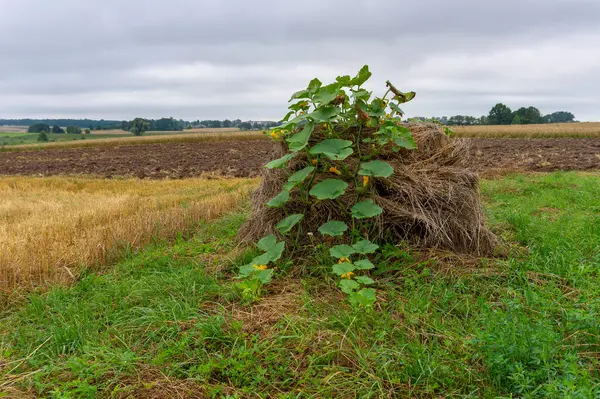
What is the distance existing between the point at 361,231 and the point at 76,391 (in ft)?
8.59

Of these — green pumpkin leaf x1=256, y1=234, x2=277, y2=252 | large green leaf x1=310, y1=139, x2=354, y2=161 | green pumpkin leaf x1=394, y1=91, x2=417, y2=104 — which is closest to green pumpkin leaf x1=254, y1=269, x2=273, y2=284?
green pumpkin leaf x1=256, y1=234, x2=277, y2=252

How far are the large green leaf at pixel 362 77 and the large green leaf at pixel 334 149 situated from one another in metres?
0.72

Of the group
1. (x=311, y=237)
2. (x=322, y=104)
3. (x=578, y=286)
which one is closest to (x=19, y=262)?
(x=311, y=237)

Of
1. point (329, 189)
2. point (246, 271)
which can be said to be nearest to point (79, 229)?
point (246, 271)

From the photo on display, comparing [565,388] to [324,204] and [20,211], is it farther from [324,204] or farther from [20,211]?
[20,211]

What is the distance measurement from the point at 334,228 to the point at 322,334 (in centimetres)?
116

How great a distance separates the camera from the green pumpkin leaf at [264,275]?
333 centimetres

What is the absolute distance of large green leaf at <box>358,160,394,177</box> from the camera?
3.68 m

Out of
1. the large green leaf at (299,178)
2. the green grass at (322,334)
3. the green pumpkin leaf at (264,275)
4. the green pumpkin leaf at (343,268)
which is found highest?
the large green leaf at (299,178)

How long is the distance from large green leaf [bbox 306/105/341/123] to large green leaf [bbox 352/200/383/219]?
0.86 metres

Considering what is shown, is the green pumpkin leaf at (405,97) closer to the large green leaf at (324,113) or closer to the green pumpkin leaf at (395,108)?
the green pumpkin leaf at (395,108)

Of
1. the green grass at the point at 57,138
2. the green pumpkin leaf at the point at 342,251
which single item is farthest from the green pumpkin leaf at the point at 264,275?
the green grass at the point at 57,138

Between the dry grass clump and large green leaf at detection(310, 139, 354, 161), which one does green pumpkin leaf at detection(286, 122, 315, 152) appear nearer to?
large green leaf at detection(310, 139, 354, 161)

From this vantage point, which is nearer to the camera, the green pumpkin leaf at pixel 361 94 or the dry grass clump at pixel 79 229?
the green pumpkin leaf at pixel 361 94
